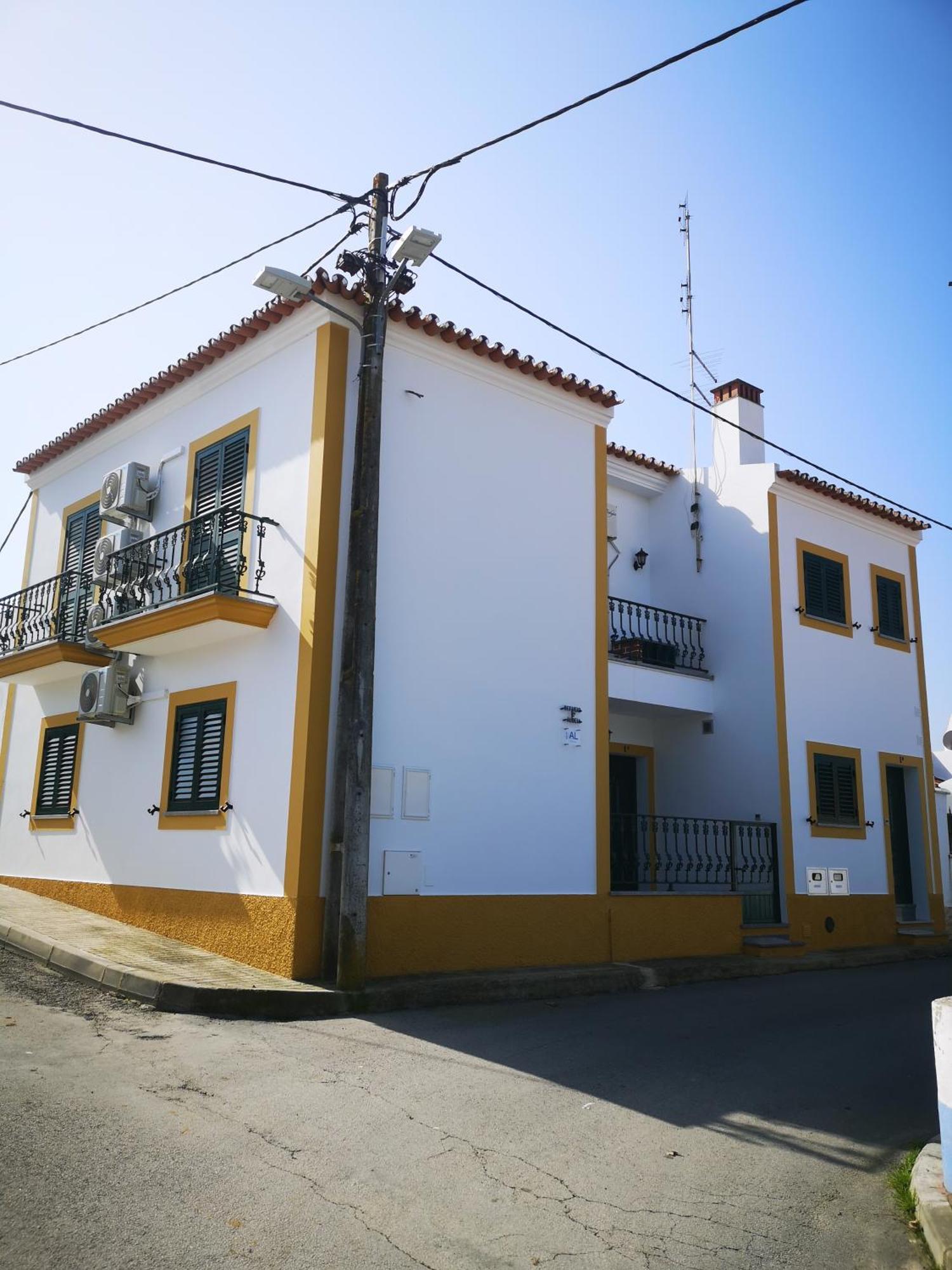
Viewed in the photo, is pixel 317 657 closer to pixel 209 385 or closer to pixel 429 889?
pixel 429 889

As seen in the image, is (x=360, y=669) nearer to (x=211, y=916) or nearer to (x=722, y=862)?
(x=211, y=916)

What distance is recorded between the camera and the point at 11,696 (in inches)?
597

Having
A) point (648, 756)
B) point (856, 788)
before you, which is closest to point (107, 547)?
point (648, 756)

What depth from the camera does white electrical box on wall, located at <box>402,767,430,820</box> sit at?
10102mm

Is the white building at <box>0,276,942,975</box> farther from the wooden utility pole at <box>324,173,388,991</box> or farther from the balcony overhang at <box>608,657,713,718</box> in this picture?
the wooden utility pole at <box>324,173,388,991</box>

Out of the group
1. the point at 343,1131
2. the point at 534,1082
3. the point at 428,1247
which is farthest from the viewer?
the point at 534,1082

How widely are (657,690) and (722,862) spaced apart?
249 cm

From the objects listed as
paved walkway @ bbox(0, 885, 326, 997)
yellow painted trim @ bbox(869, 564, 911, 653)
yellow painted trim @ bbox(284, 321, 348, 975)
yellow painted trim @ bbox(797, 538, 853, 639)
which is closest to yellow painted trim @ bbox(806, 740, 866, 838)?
yellow painted trim @ bbox(797, 538, 853, 639)

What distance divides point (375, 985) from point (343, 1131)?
12.2 ft

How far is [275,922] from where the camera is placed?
30.8ft

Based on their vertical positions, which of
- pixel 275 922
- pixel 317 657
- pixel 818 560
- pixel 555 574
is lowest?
pixel 275 922

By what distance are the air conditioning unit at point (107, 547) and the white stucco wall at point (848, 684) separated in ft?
29.3

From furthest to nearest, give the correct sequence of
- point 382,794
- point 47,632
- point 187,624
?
point 47,632
point 187,624
point 382,794

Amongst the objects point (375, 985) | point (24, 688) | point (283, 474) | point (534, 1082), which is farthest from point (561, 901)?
point (24, 688)
